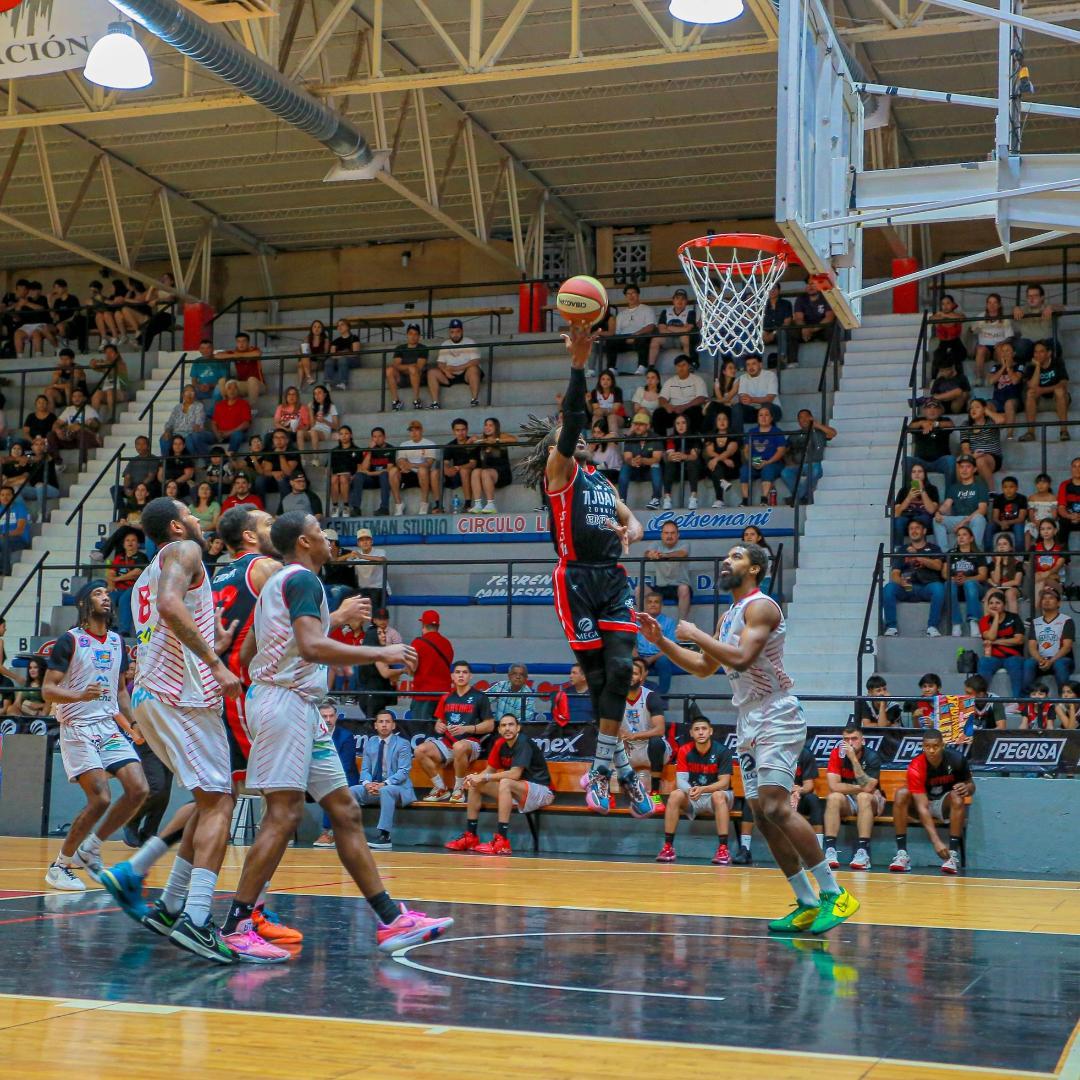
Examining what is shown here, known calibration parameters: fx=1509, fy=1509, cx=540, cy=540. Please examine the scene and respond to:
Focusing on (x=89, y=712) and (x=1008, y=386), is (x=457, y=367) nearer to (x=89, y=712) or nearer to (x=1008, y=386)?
(x=1008, y=386)

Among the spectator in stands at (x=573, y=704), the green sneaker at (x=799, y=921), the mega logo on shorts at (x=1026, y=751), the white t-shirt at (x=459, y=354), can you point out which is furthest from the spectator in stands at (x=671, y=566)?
the green sneaker at (x=799, y=921)

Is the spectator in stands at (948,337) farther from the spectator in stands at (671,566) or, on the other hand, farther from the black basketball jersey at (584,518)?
the black basketball jersey at (584,518)

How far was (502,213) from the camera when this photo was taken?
23891mm

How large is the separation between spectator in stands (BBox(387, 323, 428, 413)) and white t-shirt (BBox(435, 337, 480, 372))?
0.32 m

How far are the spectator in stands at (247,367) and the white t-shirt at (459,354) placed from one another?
2.91 metres

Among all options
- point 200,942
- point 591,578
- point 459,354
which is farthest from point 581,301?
point 459,354

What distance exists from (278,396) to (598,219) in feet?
19.7

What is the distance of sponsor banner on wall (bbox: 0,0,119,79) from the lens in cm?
1372

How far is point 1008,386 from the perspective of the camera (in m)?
18.3

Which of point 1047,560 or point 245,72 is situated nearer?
point 245,72

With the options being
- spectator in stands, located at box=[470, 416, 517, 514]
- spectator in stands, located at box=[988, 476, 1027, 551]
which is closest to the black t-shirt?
spectator in stands, located at box=[470, 416, 517, 514]

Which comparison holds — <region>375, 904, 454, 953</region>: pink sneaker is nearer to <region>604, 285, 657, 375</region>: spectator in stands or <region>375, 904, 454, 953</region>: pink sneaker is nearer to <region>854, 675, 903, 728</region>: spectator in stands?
<region>854, 675, 903, 728</region>: spectator in stands

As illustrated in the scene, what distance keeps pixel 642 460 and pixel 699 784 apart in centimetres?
594

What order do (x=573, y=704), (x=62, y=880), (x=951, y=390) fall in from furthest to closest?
(x=951, y=390), (x=573, y=704), (x=62, y=880)
